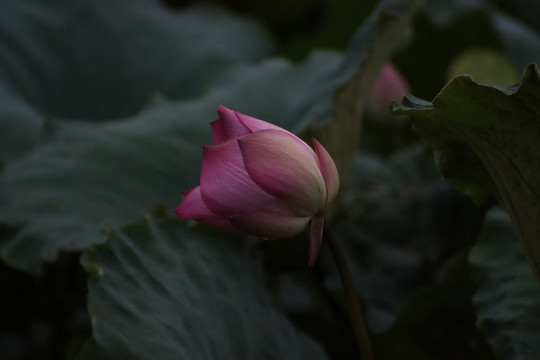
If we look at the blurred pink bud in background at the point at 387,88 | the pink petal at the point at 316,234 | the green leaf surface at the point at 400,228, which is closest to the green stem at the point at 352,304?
the pink petal at the point at 316,234

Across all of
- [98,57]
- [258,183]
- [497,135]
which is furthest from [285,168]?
[98,57]

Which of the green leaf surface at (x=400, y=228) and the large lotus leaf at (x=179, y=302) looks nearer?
the large lotus leaf at (x=179, y=302)

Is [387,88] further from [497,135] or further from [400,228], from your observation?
[497,135]

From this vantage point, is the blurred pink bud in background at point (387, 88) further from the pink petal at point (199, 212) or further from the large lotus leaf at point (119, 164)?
the pink petal at point (199, 212)

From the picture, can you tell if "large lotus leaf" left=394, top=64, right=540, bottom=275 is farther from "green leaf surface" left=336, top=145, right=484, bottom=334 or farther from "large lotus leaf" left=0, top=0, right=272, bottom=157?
"large lotus leaf" left=0, top=0, right=272, bottom=157

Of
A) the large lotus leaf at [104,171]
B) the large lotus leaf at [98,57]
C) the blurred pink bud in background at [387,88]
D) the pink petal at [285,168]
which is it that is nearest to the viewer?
the pink petal at [285,168]
